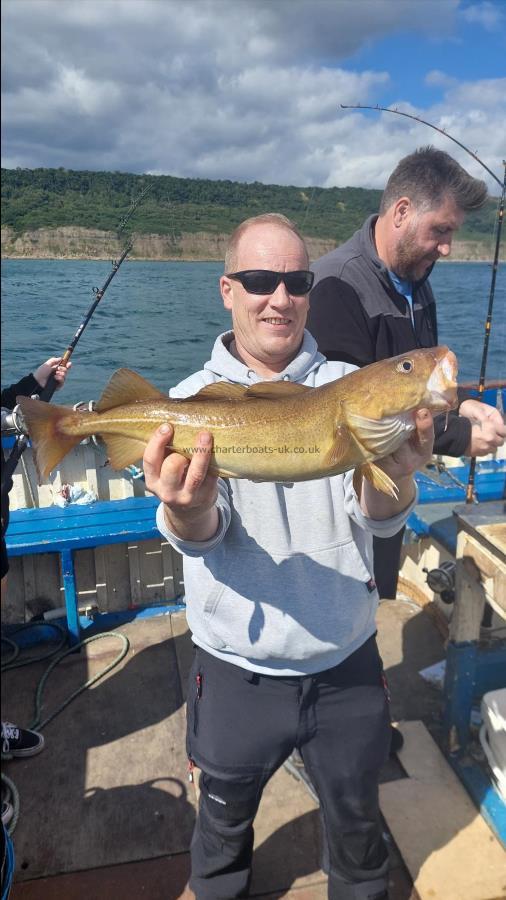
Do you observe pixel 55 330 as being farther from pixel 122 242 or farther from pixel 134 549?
pixel 134 549

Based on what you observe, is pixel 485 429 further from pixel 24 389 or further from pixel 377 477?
pixel 24 389

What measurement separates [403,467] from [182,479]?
79cm

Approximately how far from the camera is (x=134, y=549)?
5.70 meters

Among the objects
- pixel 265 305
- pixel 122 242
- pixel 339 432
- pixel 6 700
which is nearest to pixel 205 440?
pixel 339 432

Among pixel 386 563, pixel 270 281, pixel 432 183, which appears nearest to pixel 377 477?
pixel 270 281

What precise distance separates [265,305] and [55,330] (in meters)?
3.41

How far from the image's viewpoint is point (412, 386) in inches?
75.9

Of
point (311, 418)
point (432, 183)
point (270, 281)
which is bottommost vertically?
point (311, 418)

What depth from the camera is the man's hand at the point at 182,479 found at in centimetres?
198

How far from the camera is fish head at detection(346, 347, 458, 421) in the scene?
1.92 meters

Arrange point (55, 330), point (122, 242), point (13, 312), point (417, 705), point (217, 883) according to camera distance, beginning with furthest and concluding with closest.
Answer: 1. point (55, 330)
2. point (13, 312)
3. point (417, 705)
4. point (122, 242)
5. point (217, 883)

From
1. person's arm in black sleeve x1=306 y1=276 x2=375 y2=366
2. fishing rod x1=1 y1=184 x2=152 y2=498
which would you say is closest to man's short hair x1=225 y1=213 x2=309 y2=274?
person's arm in black sleeve x1=306 y1=276 x2=375 y2=366

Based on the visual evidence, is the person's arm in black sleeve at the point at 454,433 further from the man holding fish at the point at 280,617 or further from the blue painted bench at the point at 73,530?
the blue painted bench at the point at 73,530

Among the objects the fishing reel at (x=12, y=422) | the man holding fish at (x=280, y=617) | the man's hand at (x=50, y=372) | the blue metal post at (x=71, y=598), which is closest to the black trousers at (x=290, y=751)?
the man holding fish at (x=280, y=617)
